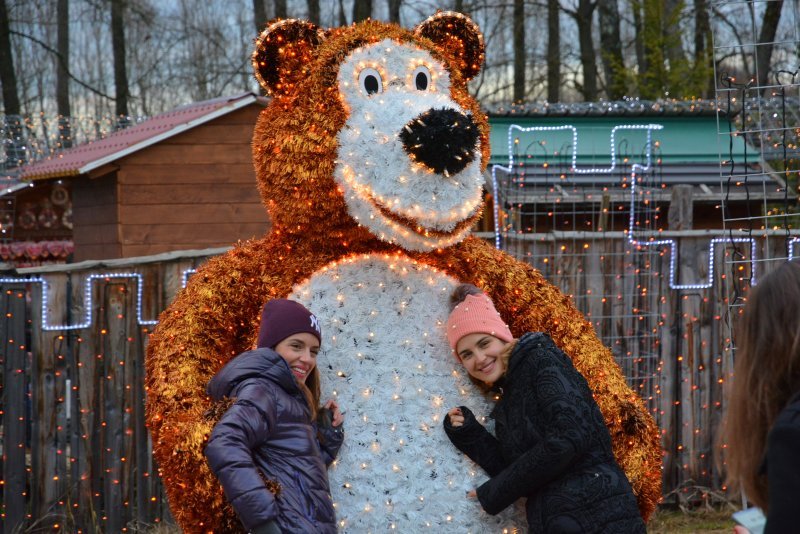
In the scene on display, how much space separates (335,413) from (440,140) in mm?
1033

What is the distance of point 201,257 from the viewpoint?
5.34 m

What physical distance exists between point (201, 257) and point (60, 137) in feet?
19.6

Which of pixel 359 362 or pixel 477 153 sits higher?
pixel 477 153

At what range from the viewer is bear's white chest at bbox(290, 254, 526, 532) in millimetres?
3121

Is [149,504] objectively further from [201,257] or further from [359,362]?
[359,362]

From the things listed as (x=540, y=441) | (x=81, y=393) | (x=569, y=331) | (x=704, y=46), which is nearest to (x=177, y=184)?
(x=81, y=393)

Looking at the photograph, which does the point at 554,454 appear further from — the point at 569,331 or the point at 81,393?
the point at 81,393

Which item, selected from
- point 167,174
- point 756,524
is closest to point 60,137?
point 167,174

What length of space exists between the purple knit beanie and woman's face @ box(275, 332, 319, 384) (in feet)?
0.06

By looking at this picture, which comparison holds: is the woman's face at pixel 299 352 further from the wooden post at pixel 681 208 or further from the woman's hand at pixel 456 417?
the wooden post at pixel 681 208

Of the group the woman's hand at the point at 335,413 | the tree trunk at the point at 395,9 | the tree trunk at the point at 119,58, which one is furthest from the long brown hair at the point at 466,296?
the tree trunk at the point at 119,58

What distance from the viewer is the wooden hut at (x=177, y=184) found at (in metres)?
8.30

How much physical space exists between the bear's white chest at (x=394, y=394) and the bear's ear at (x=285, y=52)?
73cm

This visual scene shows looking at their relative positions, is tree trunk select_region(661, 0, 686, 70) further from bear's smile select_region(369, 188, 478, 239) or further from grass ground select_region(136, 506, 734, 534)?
bear's smile select_region(369, 188, 478, 239)
